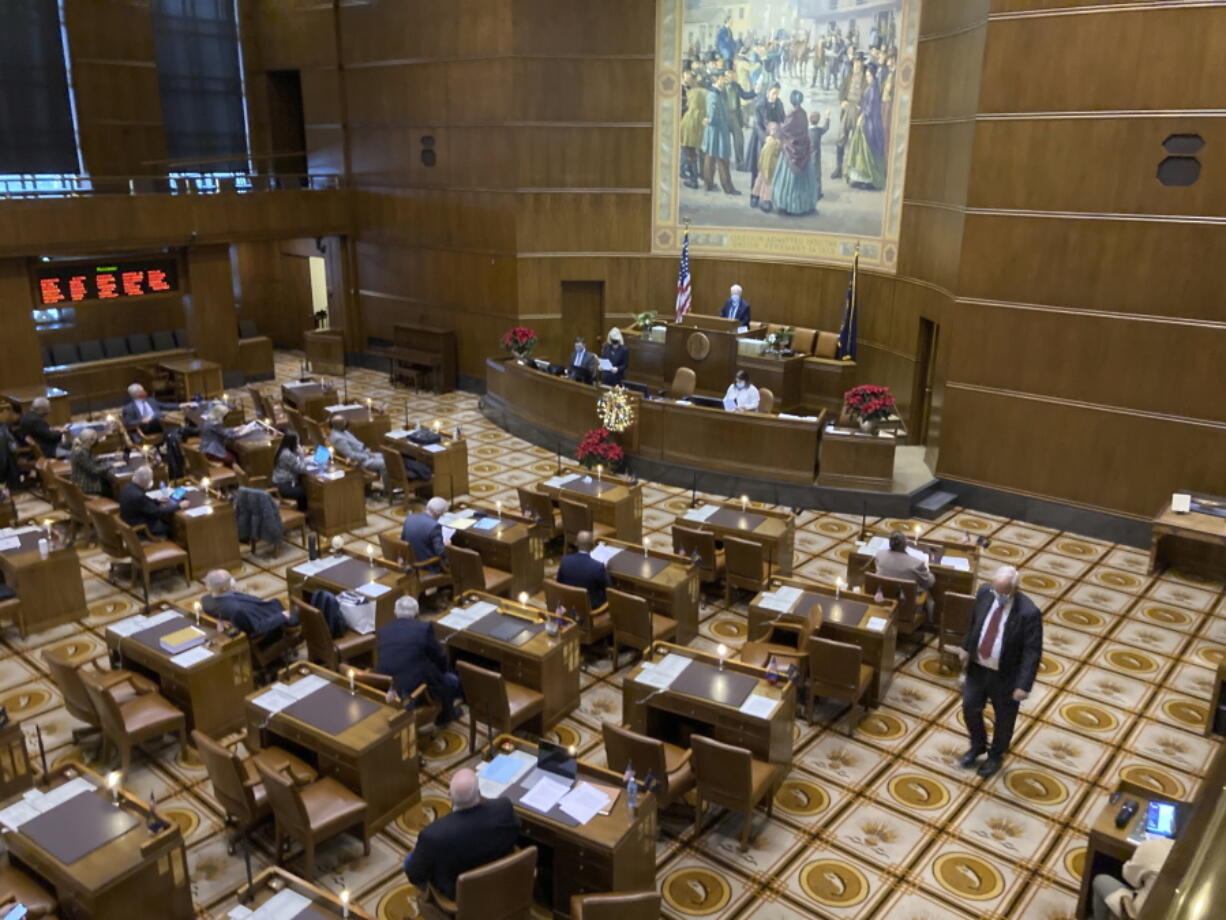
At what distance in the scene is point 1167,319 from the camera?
10.3 metres

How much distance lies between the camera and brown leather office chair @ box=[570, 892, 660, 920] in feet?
14.4

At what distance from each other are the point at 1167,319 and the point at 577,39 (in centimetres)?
1003

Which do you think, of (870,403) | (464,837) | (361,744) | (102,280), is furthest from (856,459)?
(102,280)

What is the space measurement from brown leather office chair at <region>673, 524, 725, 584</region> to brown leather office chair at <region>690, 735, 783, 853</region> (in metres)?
3.01

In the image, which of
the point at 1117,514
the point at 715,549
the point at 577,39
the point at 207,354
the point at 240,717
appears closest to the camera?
the point at 240,717

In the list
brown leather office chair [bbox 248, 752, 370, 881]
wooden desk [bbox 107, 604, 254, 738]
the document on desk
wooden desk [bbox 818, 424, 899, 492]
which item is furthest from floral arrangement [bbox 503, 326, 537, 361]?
the document on desk

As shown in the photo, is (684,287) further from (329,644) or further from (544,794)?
(544,794)

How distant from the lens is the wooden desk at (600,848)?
5020 millimetres

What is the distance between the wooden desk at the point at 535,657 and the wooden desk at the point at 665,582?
0.97 metres

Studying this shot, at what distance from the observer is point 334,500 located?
10766 millimetres

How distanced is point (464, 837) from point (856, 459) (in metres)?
7.97

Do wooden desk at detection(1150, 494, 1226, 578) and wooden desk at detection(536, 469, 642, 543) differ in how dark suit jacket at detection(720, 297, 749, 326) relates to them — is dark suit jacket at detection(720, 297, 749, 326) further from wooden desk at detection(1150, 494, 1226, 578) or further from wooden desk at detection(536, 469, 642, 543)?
wooden desk at detection(1150, 494, 1226, 578)

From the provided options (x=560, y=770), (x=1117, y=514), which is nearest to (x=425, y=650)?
(x=560, y=770)

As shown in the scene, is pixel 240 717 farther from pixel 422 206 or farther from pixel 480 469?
pixel 422 206
